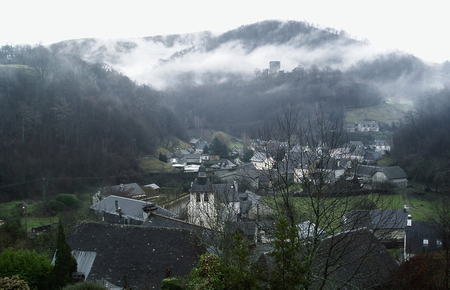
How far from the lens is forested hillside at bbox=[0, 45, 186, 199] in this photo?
32.7 metres

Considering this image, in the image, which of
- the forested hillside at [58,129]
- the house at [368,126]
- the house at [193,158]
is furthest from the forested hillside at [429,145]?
the forested hillside at [58,129]

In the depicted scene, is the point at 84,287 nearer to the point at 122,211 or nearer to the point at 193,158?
the point at 122,211

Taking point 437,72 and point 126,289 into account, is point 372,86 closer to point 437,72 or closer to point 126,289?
point 437,72

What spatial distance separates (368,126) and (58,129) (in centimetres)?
6446

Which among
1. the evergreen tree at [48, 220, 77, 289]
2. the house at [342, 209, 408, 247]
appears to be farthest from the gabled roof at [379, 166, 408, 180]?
the evergreen tree at [48, 220, 77, 289]

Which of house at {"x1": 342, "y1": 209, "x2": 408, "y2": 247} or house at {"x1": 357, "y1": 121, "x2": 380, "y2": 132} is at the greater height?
house at {"x1": 342, "y1": 209, "x2": 408, "y2": 247}

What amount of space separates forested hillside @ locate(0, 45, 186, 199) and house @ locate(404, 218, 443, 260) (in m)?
29.8

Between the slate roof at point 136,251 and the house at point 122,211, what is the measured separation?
7490mm

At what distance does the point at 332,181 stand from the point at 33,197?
32.2m

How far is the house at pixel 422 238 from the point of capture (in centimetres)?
1616

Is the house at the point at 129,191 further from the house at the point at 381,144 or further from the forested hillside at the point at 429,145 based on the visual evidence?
the house at the point at 381,144

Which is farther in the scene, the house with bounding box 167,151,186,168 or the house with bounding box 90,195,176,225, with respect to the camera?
the house with bounding box 167,151,186,168

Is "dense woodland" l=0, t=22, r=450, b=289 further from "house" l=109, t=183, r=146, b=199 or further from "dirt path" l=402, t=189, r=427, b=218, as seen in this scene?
"house" l=109, t=183, r=146, b=199

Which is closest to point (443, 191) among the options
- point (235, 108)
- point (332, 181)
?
point (332, 181)
